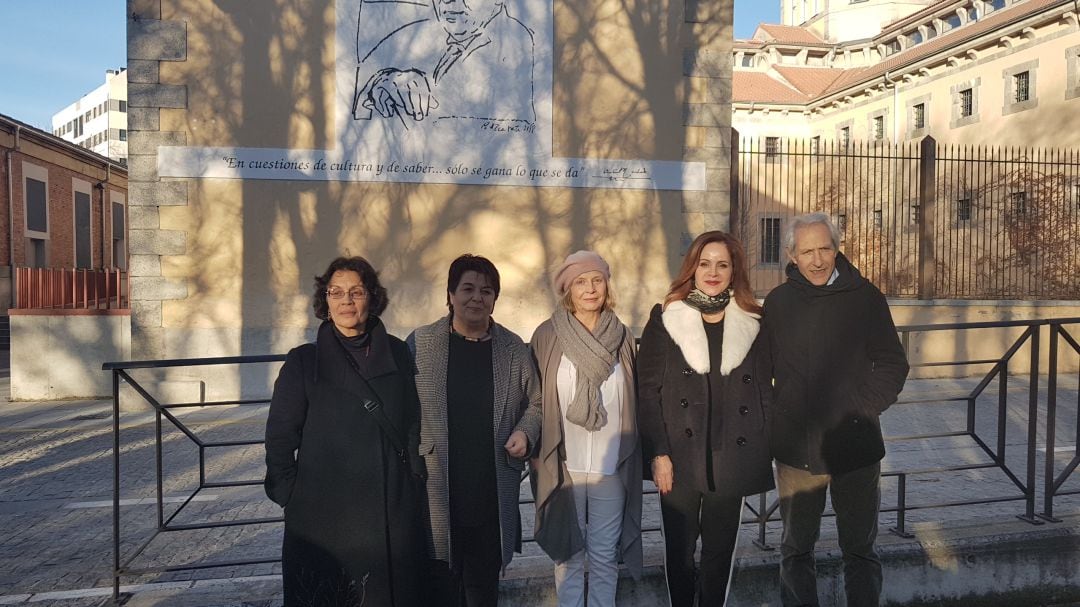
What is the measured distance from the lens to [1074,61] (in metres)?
22.7

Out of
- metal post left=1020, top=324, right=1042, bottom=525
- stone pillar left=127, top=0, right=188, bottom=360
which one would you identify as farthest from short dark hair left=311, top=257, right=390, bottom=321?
stone pillar left=127, top=0, right=188, bottom=360

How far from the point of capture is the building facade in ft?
77.9

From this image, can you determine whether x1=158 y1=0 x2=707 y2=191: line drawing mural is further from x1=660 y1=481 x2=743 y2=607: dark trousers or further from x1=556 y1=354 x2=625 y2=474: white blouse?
x1=660 y1=481 x2=743 y2=607: dark trousers

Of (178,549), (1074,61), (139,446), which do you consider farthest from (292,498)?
(1074,61)

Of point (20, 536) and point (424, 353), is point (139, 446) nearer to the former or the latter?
point (20, 536)

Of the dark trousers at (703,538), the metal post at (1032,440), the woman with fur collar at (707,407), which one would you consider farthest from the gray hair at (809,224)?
the metal post at (1032,440)

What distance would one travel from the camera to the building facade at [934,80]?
23.8 metres

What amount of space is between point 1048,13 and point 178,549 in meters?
27.7

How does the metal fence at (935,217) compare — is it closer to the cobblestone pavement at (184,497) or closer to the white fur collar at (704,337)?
the cobblestone pavement at (184,497)

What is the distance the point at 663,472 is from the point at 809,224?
114cm

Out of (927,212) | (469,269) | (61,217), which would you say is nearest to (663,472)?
(469,269)

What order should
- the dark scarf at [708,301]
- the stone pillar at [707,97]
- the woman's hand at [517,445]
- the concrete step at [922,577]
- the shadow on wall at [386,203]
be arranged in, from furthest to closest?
the stone pillar at [707,97] → the shadow on wall at [386,203] → the concrete step at [922,577] → the dark scarf at [708,301] → the woman's hand at [517,445]

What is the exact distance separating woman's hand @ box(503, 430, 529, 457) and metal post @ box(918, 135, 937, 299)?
31.7ft

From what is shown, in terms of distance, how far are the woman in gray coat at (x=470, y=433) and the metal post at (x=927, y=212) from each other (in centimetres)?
960
